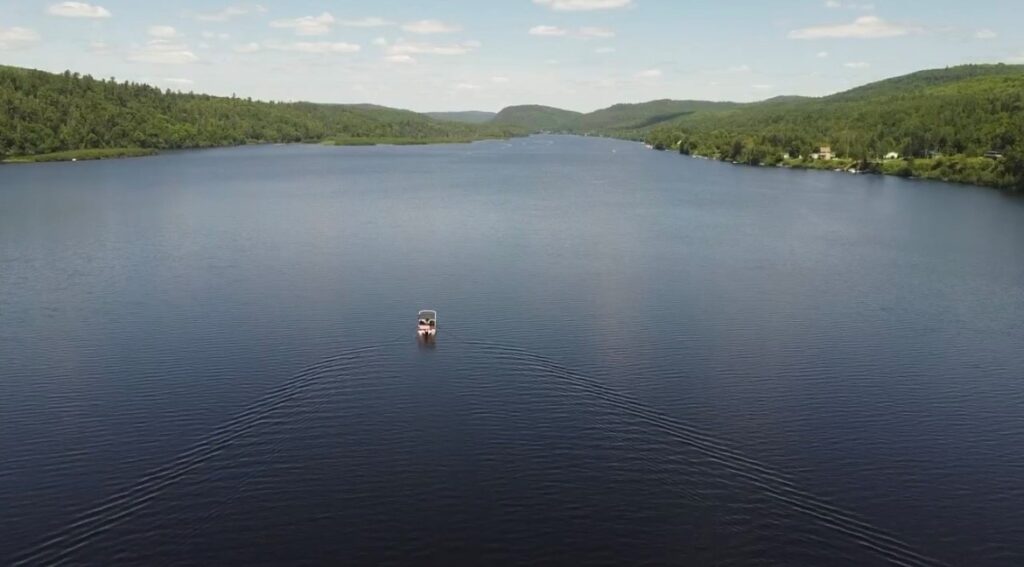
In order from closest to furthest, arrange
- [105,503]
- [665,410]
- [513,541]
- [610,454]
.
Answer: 1. [513,541]
2. [105,503]
3. [610,454]
4. [665,410]

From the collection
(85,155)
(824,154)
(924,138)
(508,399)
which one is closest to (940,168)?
(924,138)

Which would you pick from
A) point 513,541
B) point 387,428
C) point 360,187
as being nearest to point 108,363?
point 387,428

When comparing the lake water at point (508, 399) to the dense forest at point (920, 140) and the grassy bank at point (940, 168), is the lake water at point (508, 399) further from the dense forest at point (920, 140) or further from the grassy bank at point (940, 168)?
the dense forest at point (920, 140)

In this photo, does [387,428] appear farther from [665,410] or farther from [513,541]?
[665,410]

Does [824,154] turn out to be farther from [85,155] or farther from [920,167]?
[85,155]

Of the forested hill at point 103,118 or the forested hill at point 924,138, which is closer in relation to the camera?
the forested hill at point 924,138

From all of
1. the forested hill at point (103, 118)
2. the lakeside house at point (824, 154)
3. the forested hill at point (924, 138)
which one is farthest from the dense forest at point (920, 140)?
the forested hill at point (103, 118)
